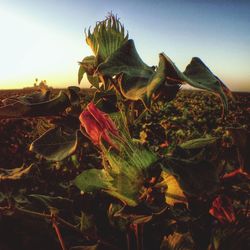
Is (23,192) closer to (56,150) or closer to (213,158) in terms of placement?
(56,150)

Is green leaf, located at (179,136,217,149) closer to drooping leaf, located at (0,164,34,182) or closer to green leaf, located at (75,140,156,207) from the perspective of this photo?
green leaf, located at (75,140,156,207)

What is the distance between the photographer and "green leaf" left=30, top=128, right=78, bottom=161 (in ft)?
1.99

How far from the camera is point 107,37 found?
66 centimetres

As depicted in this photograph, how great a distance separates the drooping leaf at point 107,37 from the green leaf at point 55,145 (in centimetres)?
15

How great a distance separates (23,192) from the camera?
3.09ft

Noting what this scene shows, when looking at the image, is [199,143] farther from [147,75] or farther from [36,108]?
[36,108]

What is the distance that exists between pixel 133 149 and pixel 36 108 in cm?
20

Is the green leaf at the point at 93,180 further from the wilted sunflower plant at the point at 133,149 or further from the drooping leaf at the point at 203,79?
the drooping leaf at the point at 203,79

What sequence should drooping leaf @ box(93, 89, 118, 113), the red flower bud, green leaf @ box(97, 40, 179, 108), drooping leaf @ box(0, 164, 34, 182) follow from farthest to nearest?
drooping leaf @ box(0, 164, 34, 182) → drooping leaf @ box(93, 89, 118, 113) → the red flower bud → green leaf @ box(97, 40, 179, 108)

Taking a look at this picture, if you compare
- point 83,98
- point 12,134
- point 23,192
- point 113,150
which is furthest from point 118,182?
point 12,134

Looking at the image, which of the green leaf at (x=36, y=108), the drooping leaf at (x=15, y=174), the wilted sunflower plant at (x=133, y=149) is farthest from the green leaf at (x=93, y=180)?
the drooping leaf at (x=15, y=174)

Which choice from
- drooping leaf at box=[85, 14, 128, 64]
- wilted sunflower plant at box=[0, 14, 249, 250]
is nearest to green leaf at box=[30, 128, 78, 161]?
wilted sunflower plant at box=[0, 14, 249, 250]

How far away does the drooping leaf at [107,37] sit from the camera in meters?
0.65

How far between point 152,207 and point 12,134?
159 inches
